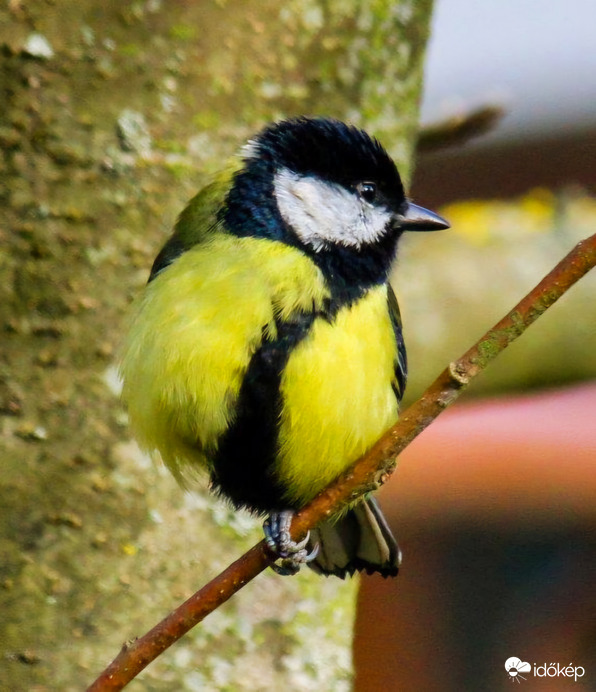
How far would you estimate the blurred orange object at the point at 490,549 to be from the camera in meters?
1.55

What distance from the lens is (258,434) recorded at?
1.00 metres

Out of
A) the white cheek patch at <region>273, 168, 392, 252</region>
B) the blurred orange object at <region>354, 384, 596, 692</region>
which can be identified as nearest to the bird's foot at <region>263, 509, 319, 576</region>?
the white cheek patch at <region>273, 168, 392, 252</region>

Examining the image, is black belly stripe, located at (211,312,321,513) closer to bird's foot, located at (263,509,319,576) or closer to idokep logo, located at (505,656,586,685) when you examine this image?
bird's foot, located at (263,509,319,576)

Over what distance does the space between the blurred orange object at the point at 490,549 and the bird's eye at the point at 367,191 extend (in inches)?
23.5

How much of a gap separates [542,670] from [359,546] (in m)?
0.50

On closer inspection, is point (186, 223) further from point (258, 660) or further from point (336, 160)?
point (258, 660)

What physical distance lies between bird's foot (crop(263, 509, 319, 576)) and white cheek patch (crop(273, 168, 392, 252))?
30cm

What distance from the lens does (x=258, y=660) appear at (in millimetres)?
1162

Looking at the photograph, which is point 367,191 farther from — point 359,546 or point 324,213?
point 359,546

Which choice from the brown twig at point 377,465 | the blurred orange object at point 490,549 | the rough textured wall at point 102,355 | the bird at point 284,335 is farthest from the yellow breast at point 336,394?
the blurred orange object at point 490,549

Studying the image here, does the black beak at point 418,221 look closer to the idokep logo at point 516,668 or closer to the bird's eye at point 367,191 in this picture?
the bird's eye at point 367,191

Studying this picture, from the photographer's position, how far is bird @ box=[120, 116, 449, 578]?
3.12 feet

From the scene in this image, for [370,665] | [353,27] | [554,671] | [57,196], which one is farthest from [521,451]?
[57,196]

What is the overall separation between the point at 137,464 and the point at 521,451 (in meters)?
0.72
